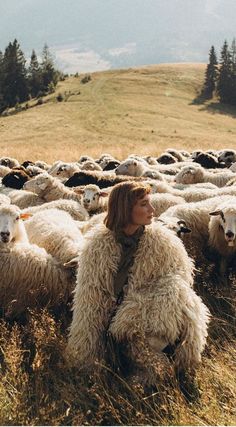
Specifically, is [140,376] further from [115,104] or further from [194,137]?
[115,104]

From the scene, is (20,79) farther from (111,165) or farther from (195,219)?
(195,219)

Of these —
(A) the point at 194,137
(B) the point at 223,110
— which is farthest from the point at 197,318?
(B) the point at 223,110

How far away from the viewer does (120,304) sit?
4664mm

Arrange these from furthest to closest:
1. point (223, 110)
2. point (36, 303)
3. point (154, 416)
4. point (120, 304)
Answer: point (223, 110) < point (36, 303) < point (120, 304) < point (154, 416)

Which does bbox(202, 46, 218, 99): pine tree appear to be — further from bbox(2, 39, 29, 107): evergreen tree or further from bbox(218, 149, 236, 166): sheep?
bbox(218, 149, 236, 166): sheep

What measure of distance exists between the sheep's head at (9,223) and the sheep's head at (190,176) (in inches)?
302

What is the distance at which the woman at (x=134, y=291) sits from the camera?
4.36 meters

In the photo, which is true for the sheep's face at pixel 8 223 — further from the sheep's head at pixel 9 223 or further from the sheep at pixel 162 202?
the sheep at pixel 162 202

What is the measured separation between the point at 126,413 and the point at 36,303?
7.40 feet

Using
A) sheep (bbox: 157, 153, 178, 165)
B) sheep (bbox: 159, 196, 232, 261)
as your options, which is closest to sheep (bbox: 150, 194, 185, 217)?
sheep (bbox: 159, 196, 232, 261)

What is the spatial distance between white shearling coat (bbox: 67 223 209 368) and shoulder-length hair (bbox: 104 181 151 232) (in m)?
0.19

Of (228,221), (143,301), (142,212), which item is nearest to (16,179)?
(228,221)

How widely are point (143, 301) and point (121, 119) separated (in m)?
50.3

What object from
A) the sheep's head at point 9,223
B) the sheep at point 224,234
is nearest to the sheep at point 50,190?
the sheep's head at point 9,223
